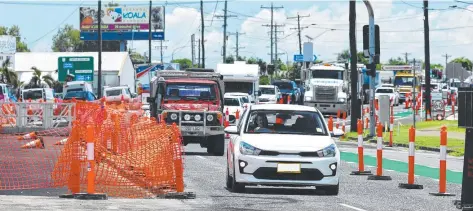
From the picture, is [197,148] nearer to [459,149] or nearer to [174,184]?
[459,149]

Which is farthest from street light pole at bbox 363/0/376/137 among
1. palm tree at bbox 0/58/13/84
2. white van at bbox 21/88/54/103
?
palm tree at bbox 0/58/13/84

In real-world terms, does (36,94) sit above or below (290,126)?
below

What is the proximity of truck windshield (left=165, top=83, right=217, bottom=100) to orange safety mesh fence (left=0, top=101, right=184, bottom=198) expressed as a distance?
578 cm

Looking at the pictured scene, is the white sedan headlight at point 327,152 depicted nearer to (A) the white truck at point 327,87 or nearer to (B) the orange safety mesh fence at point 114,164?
(B) the orange safety mesh fence at point 114,164

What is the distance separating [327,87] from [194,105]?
1337 inches

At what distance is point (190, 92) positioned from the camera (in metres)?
33.9

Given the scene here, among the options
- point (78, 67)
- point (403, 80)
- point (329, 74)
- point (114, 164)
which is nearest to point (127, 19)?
point (403, 80)

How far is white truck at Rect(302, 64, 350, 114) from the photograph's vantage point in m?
67.3

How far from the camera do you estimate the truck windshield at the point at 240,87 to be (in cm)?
6406

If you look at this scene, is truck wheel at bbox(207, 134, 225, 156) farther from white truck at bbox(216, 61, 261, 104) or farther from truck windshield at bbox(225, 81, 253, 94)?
truck windshield at bbox(225, 81, 253, 94)

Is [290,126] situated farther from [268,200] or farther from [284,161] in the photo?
[268,200]

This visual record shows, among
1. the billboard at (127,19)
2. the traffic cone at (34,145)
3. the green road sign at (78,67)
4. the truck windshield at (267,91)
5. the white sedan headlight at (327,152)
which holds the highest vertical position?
the billboard at (127,19)

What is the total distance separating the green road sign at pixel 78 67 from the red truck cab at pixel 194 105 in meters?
51.0

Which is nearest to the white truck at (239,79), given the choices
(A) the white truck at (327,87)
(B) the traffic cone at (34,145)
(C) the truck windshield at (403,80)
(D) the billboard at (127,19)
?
(A) the white truck at (327,87)
